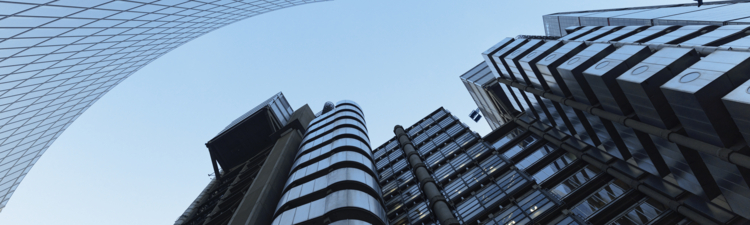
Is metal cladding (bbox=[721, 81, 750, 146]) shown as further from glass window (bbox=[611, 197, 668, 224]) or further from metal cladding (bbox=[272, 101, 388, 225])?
metal cladding (bbox=[272, 101, 388, 225])

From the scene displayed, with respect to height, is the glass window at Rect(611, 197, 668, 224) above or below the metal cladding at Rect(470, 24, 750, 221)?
below

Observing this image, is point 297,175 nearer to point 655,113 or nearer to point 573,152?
point 573,152

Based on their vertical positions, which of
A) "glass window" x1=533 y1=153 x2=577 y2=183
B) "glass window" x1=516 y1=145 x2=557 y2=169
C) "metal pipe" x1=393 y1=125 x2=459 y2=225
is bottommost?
"glass window" x1=533 y1=153 x2=577 y2=183

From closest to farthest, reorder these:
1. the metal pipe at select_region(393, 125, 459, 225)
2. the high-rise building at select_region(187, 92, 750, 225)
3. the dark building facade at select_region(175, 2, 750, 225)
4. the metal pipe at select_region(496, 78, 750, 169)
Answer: the metal pipe at select_region(496, 78, 750, 169)
the dark building facade at select_region(175, 2, 750, 225)
the high-rise building at select_region(187, 92, 750, 225)
the metal pipe at select_region(393, 125, 459, 225)

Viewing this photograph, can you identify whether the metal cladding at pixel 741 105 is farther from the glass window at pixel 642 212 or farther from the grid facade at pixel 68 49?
the grid facade at pixel 68 49

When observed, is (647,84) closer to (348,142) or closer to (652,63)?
(652,63)

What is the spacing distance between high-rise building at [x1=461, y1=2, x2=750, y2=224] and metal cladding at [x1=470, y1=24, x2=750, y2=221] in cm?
5

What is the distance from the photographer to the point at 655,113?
55.2 feet

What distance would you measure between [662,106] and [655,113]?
1.29 ft

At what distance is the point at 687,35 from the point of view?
70.7 feet

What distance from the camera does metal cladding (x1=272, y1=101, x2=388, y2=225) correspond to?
24064 mm

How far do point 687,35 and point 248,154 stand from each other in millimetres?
50544

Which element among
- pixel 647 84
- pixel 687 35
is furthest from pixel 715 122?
pixel 687 35

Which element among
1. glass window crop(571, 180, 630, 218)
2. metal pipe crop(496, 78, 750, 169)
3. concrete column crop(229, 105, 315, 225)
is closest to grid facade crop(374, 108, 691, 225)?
glass window crop(571, 180, 630, 218)
